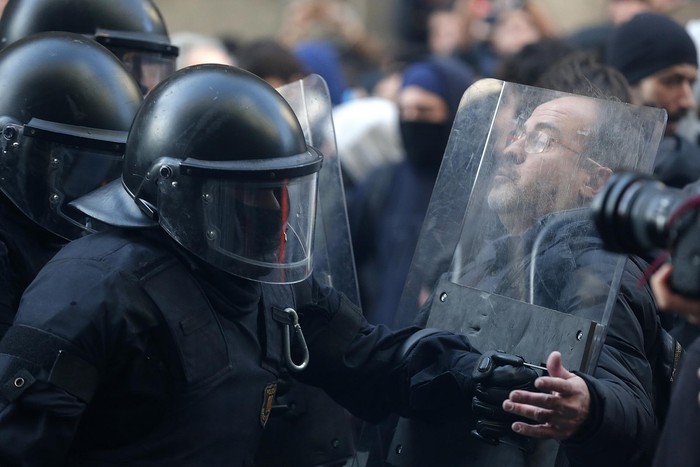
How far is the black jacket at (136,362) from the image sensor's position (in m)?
2.59

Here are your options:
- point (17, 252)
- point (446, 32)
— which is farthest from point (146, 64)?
point (446, 32)

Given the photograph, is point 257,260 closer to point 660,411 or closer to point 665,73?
point 660,411

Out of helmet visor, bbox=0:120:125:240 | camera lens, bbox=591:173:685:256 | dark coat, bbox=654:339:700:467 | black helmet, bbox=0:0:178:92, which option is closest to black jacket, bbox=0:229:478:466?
helmet visor, bbox=0:120:125:240

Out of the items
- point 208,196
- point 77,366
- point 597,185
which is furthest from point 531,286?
point 77,366

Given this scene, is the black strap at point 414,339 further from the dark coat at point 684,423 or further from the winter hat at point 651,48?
the winter hat at point 651,48

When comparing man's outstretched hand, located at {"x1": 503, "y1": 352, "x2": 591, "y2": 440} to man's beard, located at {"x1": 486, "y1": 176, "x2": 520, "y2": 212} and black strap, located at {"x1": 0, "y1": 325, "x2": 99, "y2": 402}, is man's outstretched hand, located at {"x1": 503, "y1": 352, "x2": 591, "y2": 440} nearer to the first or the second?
man's beard, located at {"x1": 486, "y1": 176, "x2": 520, "y2": 212}

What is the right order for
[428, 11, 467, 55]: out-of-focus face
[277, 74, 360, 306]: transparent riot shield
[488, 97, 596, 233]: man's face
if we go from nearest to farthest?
[488, 97, 596, 233]: man's face → [277, 74, 360, 306]: transparent riot shield → [428, 11, 467, 55]: out-of-focus face

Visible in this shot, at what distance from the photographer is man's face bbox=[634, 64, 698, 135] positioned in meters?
4.72

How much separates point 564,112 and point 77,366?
1.44m

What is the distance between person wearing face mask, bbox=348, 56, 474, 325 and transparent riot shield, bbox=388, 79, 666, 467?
191 centimetres

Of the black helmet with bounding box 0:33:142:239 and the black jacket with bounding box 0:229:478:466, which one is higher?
the black helmet with bounding box 0:33:142:239

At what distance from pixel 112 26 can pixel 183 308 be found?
1686 mm

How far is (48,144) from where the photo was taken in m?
3.23

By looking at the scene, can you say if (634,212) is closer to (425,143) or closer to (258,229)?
(258,229)
